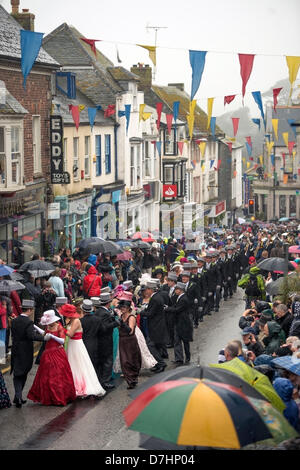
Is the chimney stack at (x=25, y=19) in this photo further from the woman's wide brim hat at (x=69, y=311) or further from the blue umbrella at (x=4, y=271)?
the woman's wide brim hat at (x=69, y=311)

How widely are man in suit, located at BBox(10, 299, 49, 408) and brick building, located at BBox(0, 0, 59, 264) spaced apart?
42.1 ft

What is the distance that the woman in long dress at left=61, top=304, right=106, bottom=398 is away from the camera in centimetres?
1434

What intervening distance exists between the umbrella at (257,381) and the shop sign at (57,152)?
2215cm

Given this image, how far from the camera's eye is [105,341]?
1512cm

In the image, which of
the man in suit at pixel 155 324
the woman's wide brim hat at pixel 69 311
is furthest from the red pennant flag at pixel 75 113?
the woman's wide brim hat at pixel 69 311

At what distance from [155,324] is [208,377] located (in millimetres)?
8135

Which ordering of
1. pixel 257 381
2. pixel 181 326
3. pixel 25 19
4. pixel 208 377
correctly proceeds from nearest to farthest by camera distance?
1. pixel 208 377
2. pixel 257 381
3. pixel 181 326
4. pixel 25 19

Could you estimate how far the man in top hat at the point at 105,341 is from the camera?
593 inches

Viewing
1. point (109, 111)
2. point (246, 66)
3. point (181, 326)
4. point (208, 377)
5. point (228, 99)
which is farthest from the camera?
point (109, 111)

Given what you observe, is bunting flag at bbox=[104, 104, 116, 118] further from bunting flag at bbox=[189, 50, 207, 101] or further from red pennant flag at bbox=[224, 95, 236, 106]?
bunting flag at bbox=[189, 50, 207, 101]

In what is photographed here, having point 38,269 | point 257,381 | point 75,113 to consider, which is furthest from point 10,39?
point 257,381

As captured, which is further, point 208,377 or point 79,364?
point 79,364

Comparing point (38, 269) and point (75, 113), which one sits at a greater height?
point (75, 113)

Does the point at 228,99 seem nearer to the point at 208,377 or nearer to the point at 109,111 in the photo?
the point at 109,111
